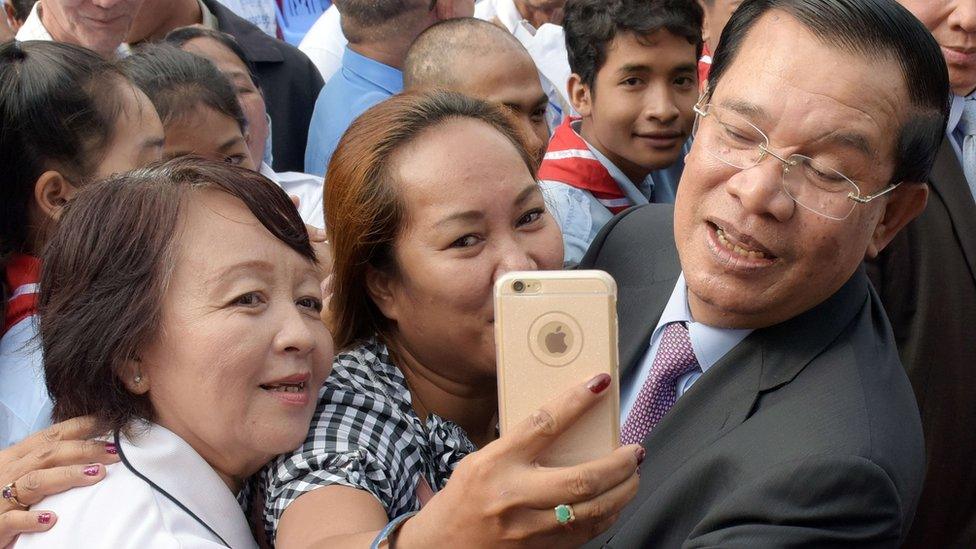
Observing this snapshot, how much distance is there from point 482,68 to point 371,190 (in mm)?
1787

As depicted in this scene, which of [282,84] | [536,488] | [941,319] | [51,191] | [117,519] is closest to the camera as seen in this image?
[536,488]

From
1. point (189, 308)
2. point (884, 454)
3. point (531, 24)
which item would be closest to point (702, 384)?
point (884, 454)

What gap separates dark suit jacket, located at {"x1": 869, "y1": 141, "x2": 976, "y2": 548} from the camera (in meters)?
3.13

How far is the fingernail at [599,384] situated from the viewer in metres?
1.55

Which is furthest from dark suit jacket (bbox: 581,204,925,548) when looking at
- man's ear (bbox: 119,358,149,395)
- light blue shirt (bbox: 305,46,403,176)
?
light blue shirt (bbox: 305,46,403,176)

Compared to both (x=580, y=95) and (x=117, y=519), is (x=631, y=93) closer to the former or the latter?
(x=580, y=95)

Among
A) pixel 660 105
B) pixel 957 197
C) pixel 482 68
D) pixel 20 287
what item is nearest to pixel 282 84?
pixel 482 68

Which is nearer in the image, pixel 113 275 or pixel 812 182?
pixel 113 275

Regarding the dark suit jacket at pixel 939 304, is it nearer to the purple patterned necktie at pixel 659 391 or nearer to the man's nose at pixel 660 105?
the man's nose at pixel 660 105

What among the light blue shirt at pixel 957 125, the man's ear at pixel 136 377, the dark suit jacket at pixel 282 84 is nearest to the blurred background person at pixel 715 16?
the light blue shirt at pixel 957 125

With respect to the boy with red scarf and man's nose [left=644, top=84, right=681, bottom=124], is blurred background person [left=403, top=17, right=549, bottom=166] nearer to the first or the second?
the boy with red scarf

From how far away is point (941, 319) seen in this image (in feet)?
10.3

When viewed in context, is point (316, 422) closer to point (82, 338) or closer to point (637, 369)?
point (82, 338)

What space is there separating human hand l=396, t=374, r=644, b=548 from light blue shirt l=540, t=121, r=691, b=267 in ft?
4.39
